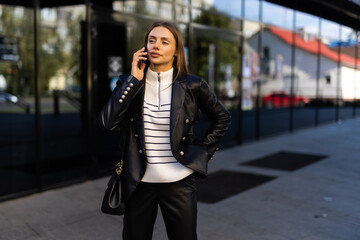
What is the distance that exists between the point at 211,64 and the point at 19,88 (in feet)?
16.9

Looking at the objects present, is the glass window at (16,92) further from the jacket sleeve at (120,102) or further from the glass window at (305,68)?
the glass window at (305,68)

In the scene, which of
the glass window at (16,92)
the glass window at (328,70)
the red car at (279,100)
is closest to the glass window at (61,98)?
the glass window at (16,92)

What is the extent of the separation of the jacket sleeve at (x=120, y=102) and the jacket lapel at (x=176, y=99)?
Result: 0.19m

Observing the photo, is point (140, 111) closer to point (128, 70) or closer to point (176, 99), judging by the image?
point (176, 99)

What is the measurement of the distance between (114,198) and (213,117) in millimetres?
739

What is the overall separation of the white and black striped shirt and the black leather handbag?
0.16m

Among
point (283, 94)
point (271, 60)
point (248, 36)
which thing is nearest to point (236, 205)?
point (248, 36)

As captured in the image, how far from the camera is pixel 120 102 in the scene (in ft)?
6.71

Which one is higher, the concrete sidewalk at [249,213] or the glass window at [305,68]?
the glass window at [305,68]

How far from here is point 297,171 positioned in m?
6.50

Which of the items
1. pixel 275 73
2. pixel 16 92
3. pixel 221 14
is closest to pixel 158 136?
pixel 16 92

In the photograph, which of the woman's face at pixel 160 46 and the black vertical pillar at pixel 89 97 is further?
the black vertical pillar at pixel 89 97

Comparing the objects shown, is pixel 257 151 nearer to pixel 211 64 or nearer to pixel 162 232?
pixel 211 64

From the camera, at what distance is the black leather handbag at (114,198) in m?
2.12
